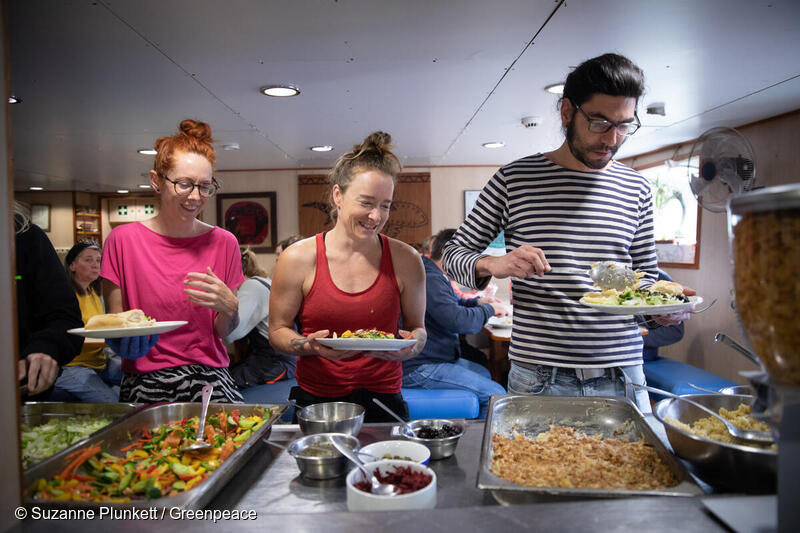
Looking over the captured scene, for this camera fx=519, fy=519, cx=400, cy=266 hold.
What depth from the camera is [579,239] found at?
1.78 metres

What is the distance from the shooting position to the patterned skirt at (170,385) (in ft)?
6.10

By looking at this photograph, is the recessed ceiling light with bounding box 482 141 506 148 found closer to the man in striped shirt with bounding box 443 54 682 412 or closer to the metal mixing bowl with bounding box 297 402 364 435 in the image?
the man in striped shirt with bounding box 443 54 682 412

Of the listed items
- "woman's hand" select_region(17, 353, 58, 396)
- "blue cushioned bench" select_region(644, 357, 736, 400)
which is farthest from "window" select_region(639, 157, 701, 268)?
"woman's hand" select_region(17, 353, 58, 396)

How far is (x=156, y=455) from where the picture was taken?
1.30m

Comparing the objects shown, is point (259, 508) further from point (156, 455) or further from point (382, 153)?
point (382, 153)

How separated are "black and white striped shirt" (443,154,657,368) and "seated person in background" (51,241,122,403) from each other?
295 cm

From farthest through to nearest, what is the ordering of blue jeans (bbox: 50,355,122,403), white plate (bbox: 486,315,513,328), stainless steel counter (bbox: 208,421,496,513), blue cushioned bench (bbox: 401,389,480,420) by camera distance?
white plate (bbox: 486,315,513,328) → blue jeans (bbox: 50,355,122,403) → blue cushioned bench (bbox: 401,389,480,420) → stainless steel counter (bbox: 208,421,496,513)

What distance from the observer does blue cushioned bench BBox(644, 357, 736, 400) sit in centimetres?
423

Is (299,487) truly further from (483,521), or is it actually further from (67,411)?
(67,411)

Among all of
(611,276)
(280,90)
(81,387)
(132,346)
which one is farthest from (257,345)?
(611,276)

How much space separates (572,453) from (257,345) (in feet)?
10.3

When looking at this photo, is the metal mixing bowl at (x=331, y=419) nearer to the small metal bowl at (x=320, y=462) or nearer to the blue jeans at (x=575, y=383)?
the small metal bowl at (x=320, y=462)

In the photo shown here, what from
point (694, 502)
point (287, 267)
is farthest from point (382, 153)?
point (694, 502)

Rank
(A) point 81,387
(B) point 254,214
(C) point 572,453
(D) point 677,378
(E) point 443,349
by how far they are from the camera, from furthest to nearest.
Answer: (B) point 254,214 → (D) point 677,378 → (E) point 443,349 → (A) point 81,387 → (C) point 572,453
